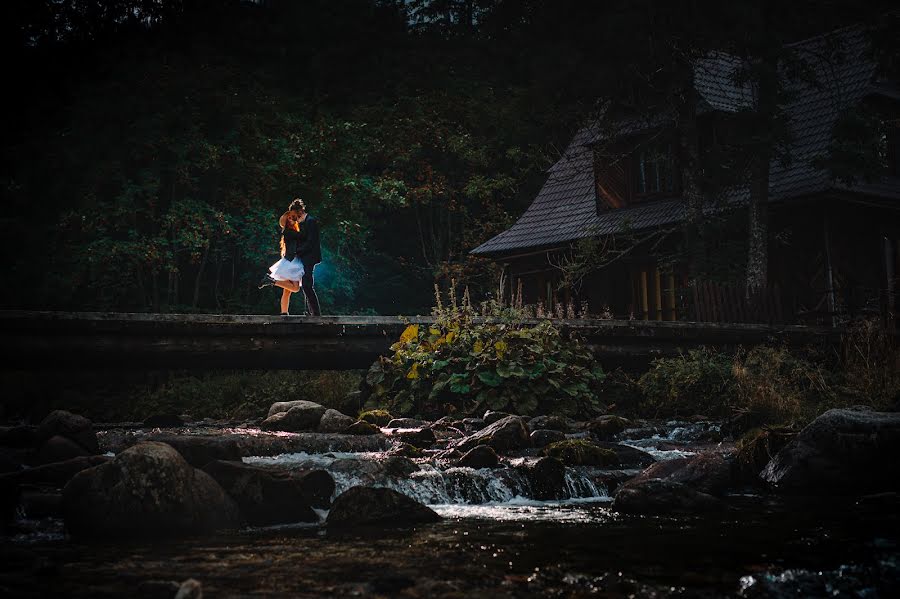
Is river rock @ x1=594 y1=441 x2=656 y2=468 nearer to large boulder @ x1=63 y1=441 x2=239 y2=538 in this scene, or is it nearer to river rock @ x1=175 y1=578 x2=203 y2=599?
large boulder @ x1=63 y1=441 x2=239 y2=538

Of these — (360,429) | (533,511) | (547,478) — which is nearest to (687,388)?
(360,429)

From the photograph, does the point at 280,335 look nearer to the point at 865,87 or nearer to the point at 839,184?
the point at 839,184

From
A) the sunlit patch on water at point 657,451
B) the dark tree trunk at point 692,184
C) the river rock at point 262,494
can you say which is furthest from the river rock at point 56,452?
the dark tree trunk at point 692,184

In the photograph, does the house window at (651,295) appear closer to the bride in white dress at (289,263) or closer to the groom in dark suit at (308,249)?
the groom in dark suit at (308,249)

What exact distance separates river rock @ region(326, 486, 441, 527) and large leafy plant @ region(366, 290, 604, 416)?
589cm

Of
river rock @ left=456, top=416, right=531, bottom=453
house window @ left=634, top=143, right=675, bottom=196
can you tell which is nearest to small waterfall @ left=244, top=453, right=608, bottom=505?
river rock @ left=456, top=416, right=531, bottom=453

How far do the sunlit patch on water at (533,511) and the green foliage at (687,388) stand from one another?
19.4 ft

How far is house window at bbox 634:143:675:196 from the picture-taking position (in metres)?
21.1

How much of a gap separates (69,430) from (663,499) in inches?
228

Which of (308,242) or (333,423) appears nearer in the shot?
(333,423)

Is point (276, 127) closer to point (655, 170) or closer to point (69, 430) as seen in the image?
point (655, 170)

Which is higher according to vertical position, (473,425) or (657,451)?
(473,425)

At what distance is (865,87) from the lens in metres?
19.1

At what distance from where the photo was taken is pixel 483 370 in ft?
40.7
